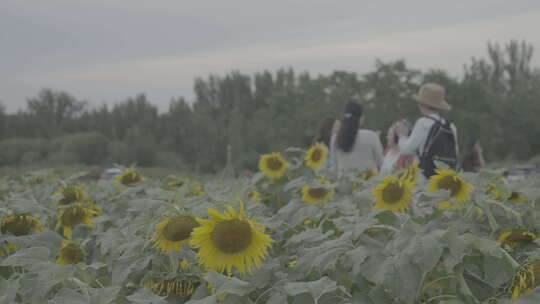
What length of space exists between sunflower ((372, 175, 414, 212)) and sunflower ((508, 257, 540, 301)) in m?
0.74

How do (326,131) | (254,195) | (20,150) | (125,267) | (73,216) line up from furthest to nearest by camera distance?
(20,150) < (326,131) < (254,195) < (73,216) < (125,267)

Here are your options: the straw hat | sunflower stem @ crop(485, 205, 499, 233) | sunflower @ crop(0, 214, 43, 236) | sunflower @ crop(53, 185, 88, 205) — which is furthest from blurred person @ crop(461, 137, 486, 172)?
sunflower @ crop(0, 214, 43, 236)

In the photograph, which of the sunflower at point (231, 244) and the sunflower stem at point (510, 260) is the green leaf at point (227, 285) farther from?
the sunflower stem at point (510, 260)

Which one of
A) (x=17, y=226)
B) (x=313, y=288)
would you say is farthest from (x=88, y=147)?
(x=313, y=288)

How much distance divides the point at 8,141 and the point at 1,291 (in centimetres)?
2640

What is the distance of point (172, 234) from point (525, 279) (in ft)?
2.47

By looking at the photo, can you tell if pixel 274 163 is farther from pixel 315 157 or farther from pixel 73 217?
pixel 73 217

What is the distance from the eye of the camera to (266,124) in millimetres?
35688

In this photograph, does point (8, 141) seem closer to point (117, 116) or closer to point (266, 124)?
point (117, 116)

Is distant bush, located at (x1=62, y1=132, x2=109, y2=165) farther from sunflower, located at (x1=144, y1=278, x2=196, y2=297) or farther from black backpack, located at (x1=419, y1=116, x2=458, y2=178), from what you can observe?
sunflower, located at (x1=144, y1=278, x2=196, y2=297)

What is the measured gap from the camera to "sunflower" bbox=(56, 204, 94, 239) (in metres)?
2.07

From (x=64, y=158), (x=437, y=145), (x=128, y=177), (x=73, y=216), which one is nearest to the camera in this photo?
(x=73, y=216)

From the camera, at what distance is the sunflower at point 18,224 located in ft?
6.13

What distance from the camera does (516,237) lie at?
145 cm
